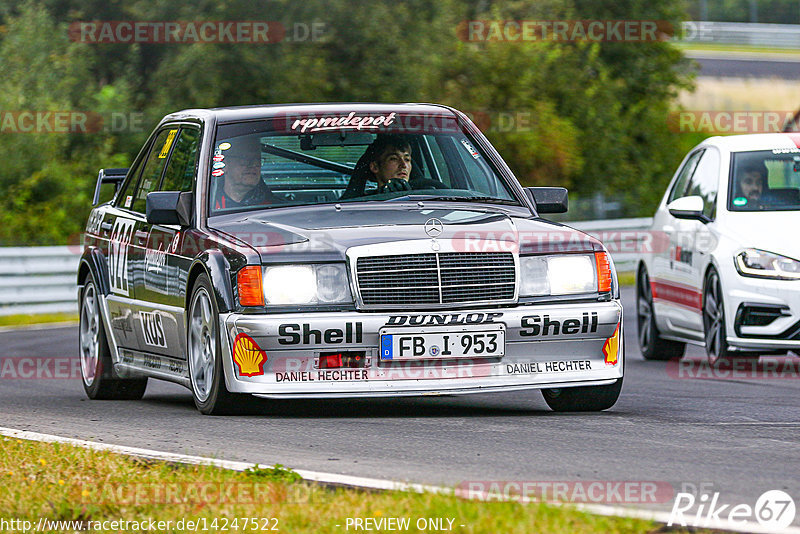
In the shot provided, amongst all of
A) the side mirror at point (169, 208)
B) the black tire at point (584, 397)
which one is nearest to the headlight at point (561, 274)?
the black tire at point (584, 397)

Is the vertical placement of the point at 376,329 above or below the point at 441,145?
below

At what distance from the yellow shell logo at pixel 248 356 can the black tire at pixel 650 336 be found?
6.04 m

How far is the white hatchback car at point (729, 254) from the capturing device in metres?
11.2

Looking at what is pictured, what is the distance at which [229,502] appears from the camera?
5652 mm

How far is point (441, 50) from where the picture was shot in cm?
3775

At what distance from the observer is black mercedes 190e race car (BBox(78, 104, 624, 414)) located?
26.6ft

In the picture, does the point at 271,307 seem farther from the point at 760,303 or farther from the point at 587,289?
the point at 760,303

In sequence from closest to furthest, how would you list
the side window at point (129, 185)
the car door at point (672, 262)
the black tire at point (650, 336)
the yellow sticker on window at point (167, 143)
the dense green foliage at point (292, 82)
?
the yellow sticker on window at point (167, 143), the side window at point (129, 185), the car door at point (672, 262), the black tire at point (650, 336), the dense green foliage at point (292, 82)

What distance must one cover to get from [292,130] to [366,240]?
1.51m

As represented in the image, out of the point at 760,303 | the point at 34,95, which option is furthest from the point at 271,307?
the point at 34,95

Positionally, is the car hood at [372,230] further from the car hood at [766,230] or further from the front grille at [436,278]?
the car hood at [766,230]

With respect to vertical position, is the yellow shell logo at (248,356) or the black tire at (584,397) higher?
the yellow shell logo at (248,356)

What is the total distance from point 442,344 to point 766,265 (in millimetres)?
3909

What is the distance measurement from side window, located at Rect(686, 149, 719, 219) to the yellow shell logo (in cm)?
505
